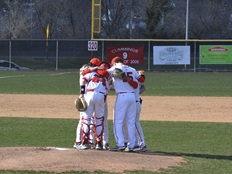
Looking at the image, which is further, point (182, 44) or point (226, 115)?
point (182, 44)

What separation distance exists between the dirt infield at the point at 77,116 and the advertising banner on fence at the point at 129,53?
20953 mm

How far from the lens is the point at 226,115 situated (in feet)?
66.3

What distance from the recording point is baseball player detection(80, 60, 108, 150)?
38.9 feet

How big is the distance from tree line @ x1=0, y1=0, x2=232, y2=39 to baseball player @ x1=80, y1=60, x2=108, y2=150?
162 feet

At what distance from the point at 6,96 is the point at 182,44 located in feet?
82.6

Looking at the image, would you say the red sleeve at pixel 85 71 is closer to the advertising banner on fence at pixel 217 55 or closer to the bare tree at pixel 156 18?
the advertising banner on fence at pixel 217 55

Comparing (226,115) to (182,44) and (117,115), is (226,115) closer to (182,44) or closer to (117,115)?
(117,115)

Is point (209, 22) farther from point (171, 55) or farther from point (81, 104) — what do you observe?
point (81, 104)

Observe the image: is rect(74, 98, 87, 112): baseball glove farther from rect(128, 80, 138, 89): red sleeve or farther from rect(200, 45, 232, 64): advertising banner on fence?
rect(200, 45, 232, 64): advertising banner on fence

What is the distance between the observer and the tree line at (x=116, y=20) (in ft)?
206

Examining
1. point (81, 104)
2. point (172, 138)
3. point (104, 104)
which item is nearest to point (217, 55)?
point (172, 138)

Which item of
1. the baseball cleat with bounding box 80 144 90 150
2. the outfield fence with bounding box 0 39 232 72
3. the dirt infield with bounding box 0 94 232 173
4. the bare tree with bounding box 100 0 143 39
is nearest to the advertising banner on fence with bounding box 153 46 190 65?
the outfield fence with bounding box 0 39 232 72

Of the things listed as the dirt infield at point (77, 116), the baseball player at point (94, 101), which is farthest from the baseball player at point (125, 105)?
the dirt infield at point (77, 116)

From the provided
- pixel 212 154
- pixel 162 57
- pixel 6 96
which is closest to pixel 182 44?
pixel 162 57
